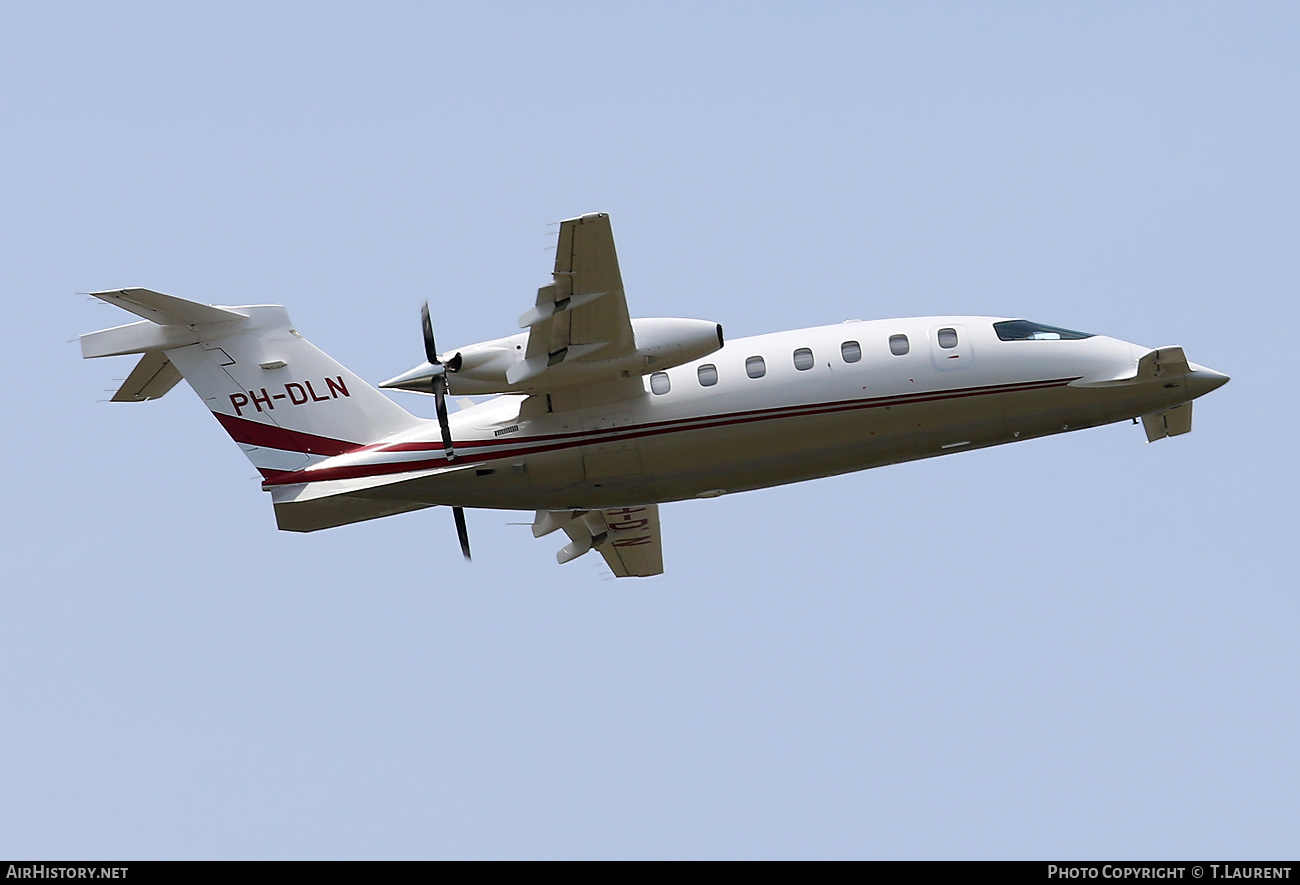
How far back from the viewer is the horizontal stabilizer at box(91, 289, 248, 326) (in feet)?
93.3

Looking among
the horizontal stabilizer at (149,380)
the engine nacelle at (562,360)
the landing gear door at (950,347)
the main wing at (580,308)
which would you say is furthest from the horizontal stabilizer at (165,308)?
the landing gear door at (950,347)

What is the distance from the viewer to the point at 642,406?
94.0 ft

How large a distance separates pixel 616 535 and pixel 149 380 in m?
11.2

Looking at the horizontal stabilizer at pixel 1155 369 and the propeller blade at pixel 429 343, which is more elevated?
the propeller blade at pixel 429 343

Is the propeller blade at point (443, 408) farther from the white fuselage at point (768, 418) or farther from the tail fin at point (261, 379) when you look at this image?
the tail fin at point (261, 379)

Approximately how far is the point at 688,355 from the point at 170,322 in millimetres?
11083

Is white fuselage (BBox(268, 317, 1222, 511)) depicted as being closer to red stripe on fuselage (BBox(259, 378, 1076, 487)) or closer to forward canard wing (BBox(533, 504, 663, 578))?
red stripe on fuselage (BBox(259, 378, 1076, 487))

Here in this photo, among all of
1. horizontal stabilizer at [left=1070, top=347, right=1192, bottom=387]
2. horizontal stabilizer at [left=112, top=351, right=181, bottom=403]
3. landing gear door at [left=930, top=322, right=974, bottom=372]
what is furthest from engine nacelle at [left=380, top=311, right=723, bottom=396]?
horizontal stabilizer at [left=1070, top=347, right=1192, bottom=387]

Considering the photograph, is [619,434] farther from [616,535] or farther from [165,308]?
[165,308]

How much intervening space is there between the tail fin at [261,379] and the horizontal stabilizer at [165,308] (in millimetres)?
22

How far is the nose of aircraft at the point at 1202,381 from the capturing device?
29.3 metres
